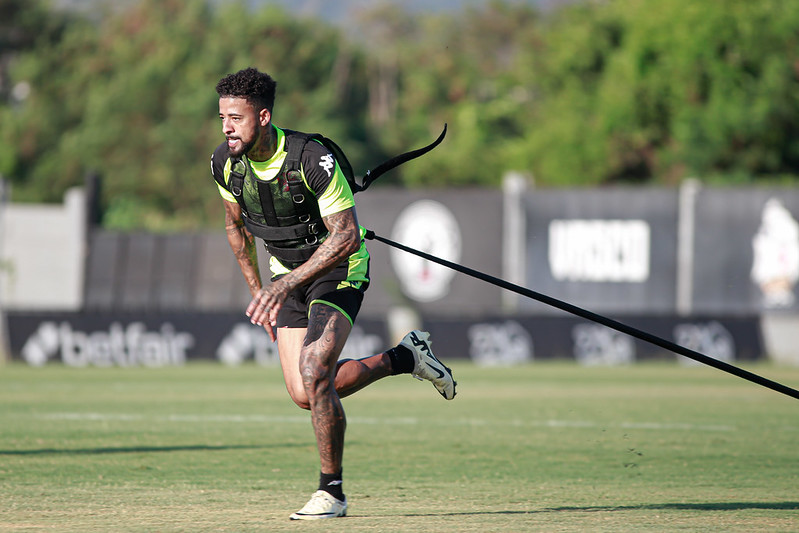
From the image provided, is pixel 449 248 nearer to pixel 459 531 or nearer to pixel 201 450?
pixel 201 450

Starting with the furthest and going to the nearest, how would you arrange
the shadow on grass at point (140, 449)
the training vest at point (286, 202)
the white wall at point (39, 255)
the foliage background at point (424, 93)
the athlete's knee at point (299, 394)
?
the foliage background at point (424, 93) → the white wall at point (39, 255) → the shadow on grass at point (140, 449) → the athlete's knee at point (299, 394) → the training vest at point (286, 202)

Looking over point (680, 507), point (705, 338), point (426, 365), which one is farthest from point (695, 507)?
point (705, 338)

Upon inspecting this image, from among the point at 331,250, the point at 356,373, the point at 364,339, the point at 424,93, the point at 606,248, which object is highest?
the point at 424,93

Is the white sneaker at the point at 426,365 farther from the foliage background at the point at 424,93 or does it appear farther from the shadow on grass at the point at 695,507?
the foliage background at the point at 424,93

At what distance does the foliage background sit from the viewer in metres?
40.7

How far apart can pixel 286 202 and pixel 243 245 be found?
0.73 meters

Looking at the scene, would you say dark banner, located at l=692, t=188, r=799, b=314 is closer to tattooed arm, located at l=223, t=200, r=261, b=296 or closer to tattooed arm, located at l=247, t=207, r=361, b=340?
tattooed arm, located at l=223, t=200, r=261, b=296

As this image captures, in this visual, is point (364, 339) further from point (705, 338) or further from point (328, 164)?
point (328, 164)

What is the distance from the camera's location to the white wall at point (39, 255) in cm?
3656

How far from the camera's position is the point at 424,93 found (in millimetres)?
70125

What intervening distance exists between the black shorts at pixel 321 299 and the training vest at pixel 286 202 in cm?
18

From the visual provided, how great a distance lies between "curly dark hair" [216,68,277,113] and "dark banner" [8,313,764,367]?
17.3 metres

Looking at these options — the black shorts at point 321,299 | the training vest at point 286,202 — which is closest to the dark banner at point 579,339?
the black shorts at point 321,299

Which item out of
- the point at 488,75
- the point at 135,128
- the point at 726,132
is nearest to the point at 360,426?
the point at 726,132
